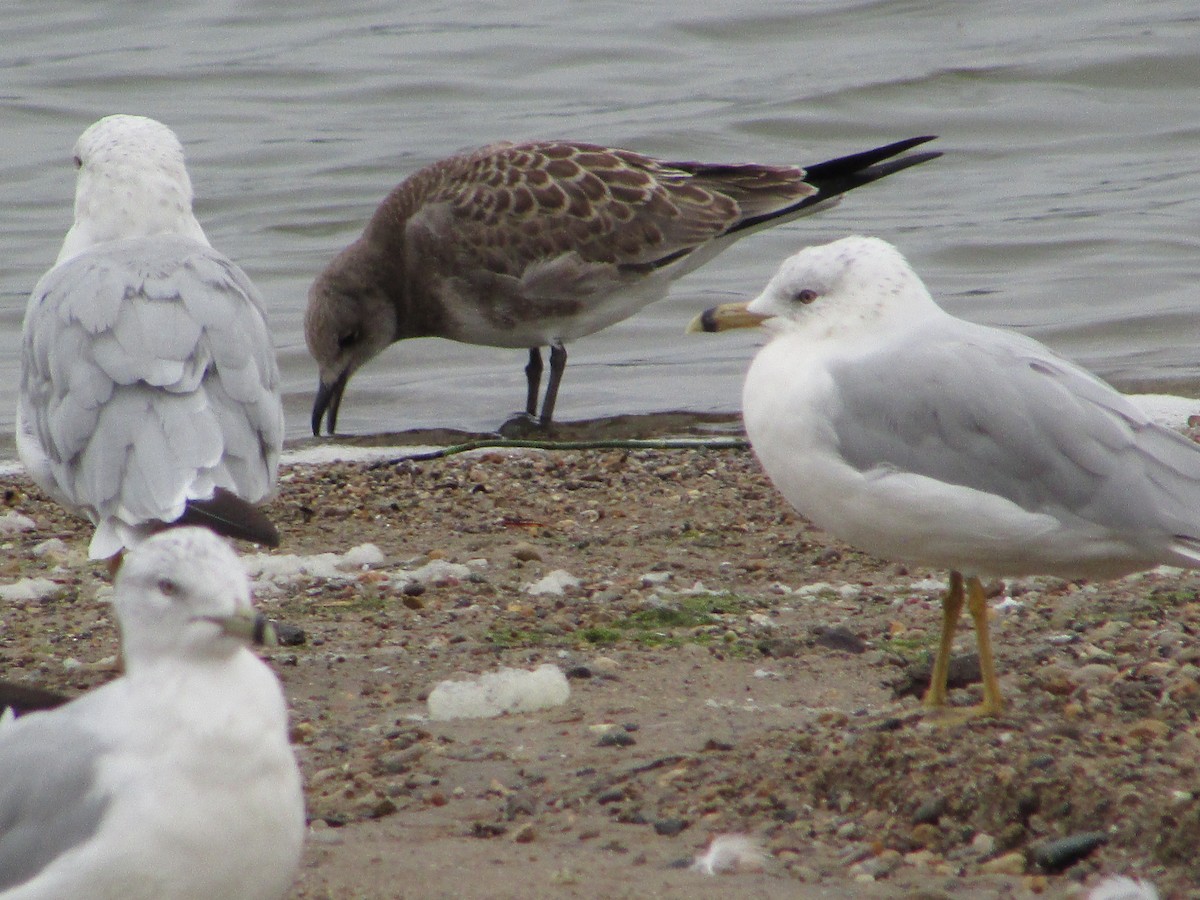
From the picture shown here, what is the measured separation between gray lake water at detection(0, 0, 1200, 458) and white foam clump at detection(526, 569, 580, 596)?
389 centimetres

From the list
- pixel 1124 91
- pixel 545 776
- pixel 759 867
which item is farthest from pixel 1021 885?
pixel 1124 91

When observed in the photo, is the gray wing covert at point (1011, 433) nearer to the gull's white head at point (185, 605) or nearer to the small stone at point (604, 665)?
the small stone at point (604, 665)

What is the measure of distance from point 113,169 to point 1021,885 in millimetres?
4294

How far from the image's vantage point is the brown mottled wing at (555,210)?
9.44 meters

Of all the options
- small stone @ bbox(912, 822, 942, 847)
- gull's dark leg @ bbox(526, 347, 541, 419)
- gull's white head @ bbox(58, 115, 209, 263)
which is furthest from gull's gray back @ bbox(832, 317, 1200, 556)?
gull's dark leg @ bbox(526, 347, 541, 419)

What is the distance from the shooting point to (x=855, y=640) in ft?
15.9

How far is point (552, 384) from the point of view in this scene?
9492 millimetres

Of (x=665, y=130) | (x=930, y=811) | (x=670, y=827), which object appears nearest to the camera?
(x=930, y=811)

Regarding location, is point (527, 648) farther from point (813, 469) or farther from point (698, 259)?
point (698, 259)

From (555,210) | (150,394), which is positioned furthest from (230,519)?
(555,210)

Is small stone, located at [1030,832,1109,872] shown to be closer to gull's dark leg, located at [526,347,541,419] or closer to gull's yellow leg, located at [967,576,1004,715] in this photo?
gull's yellow leg, located at [967,576,1004,715]

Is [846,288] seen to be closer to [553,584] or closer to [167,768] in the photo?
[553,584]

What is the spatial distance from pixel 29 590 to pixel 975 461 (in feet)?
9.99

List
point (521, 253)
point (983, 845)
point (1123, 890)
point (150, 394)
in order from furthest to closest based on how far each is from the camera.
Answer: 1. point (521, 253)
2. point (150, 394)
3. point (983, 845)
4. point (1123, 890)
